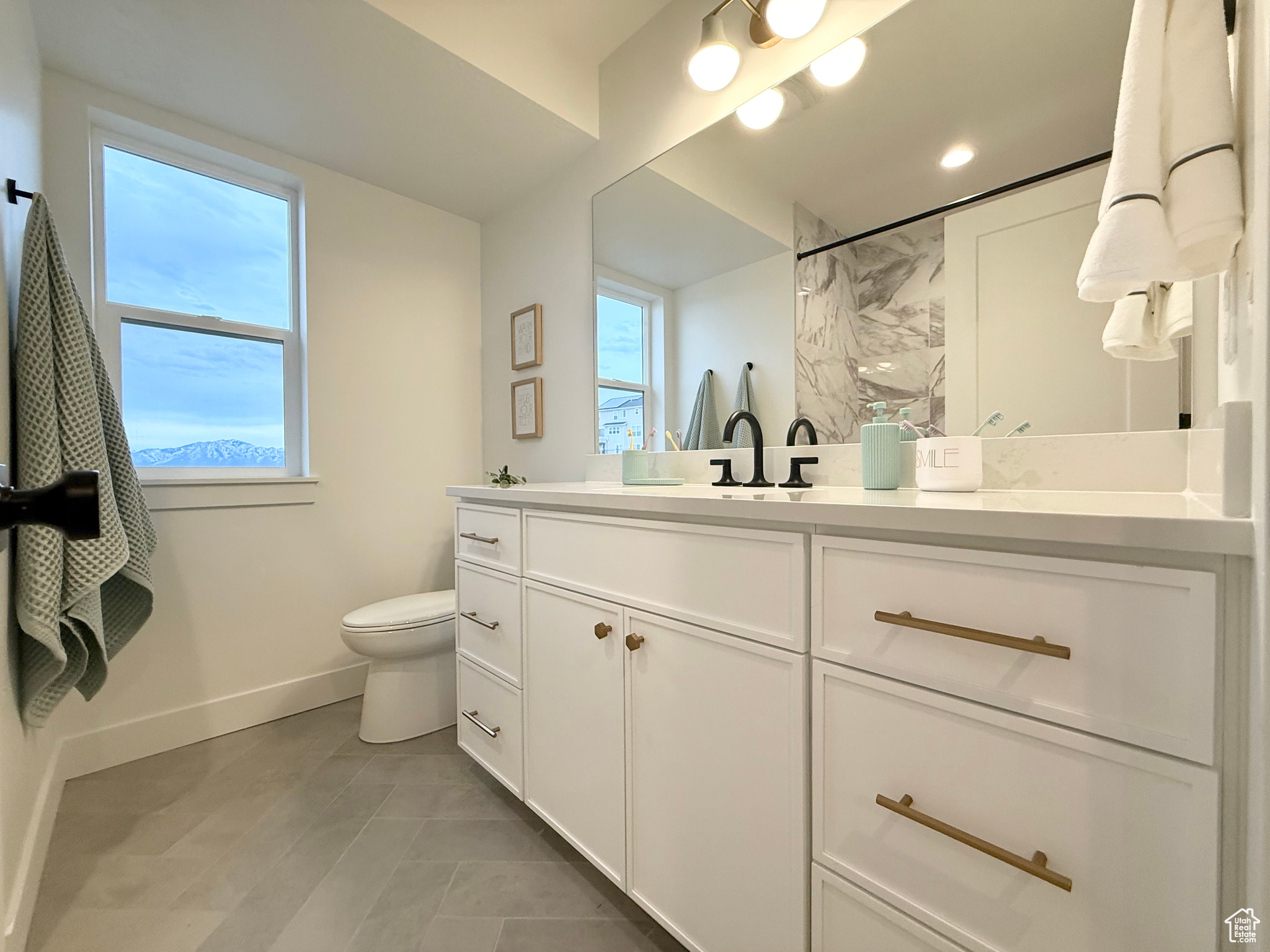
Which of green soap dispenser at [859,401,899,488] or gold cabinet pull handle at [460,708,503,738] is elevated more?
green soap dispenser at [859,401,899,488]

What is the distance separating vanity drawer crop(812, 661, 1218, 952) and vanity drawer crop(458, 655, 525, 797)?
90cm

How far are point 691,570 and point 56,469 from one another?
156 centimetres

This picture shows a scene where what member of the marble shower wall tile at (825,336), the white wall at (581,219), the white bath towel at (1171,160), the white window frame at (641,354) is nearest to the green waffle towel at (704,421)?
the white window frame at (641,354)

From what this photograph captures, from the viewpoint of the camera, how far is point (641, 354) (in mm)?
1952

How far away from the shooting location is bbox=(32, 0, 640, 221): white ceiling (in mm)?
1540

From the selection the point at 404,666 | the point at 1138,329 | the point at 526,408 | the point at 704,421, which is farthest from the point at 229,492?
the point at 1138,329

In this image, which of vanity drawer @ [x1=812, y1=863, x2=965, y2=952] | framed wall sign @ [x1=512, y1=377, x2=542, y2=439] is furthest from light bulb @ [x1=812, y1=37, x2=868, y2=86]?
vanity drawer @ [x1=812, y1=863, x2=965, y2=952]

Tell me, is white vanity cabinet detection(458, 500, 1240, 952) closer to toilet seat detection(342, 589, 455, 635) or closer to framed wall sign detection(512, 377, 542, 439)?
toilet seat detection(342, 589, 455, 635)

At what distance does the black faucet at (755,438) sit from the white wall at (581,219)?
85 cm

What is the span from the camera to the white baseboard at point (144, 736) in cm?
116

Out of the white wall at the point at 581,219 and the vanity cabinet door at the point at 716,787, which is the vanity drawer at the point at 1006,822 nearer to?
the vanity cabinet door at the point at 716,787

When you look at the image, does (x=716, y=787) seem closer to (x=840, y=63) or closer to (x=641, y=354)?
(x=641, y=354)

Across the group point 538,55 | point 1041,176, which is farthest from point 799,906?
point 538,55

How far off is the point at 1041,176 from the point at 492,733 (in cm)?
187
